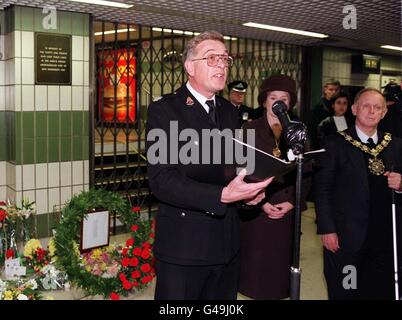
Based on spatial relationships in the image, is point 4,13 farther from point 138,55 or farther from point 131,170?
point 131,170

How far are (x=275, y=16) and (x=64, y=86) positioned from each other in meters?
2.25

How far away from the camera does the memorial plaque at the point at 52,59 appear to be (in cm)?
455

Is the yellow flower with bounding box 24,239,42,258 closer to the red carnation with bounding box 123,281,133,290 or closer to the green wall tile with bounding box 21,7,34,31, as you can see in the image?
the red carnation with bounding box 123,281,133,290

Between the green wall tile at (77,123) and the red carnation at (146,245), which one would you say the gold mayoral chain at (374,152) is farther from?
the green wall tile at (77,123)

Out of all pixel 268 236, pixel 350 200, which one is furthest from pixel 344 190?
pixel 268 236

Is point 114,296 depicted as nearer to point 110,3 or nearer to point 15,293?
point 15,293

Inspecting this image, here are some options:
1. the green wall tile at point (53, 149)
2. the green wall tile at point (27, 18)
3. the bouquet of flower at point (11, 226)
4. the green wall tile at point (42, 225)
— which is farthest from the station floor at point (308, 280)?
the green wall tile at point (27, 18)

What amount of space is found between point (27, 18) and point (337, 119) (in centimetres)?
337

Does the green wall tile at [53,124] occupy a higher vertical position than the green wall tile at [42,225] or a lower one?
higher

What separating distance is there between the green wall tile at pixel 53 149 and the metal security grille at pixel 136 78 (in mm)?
397

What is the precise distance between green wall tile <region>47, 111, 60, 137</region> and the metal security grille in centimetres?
40

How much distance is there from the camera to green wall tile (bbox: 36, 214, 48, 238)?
477 cm

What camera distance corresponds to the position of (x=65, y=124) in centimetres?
482

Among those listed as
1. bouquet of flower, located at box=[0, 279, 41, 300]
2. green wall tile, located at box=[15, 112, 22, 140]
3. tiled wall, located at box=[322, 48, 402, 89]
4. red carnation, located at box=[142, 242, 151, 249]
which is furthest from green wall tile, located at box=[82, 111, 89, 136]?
tiled wall, located at box=[322, 48, 402, 89]
